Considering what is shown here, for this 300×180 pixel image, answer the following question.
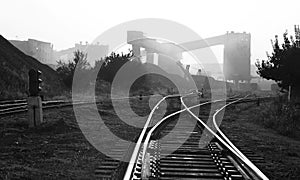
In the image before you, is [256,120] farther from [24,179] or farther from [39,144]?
[24,179]

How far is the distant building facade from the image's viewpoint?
97.4 meters

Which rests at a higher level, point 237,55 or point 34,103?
point 237,55

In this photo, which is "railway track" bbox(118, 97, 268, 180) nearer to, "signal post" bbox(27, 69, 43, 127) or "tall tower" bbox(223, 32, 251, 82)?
"signal post" bbox(27, 69, 43, 127)

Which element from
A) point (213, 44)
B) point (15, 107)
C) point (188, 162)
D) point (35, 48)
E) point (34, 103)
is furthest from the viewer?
point (35, 48)

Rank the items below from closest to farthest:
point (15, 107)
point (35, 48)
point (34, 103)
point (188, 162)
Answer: point (188, 162), point (34, 103), point (15, 107), point (35, 48)

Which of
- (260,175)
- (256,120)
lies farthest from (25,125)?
(256,120)

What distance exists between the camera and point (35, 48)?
101m

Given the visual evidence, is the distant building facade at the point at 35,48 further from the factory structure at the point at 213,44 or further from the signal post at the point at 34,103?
the signal post at the point at 34,103

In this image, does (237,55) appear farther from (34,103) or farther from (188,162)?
(188,162)

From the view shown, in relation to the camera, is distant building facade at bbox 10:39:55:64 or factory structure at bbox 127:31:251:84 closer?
factory structure at bbox 127:31:251:84

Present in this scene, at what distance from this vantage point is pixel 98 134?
10492 millimetres

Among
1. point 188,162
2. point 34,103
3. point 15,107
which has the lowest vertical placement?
point 188,162

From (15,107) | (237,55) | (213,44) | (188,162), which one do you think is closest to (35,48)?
(213,44)

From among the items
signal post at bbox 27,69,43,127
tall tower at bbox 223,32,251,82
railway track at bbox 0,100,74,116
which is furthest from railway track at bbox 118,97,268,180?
tall tower at bbox 223,32,251,82
